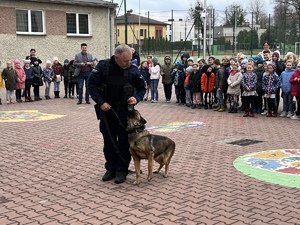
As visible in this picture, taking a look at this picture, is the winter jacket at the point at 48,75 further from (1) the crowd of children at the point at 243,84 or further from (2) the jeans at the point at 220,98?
(2) the jeans at the point at 220,98

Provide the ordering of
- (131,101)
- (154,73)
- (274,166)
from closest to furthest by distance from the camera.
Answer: (131,101), (274,166), (154,73)

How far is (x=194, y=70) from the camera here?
48.5ft

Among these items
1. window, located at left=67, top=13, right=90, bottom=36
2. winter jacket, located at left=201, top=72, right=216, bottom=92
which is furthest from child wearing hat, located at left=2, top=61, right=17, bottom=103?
window, located at left=67, top=13, right=90, bottom=36

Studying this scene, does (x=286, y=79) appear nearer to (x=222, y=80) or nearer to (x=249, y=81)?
(x=249, y=81)

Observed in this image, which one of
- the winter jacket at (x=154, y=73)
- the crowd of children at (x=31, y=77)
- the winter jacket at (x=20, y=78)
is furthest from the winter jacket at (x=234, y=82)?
the winter jacket at (x=20, y=78)

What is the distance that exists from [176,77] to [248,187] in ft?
32.7

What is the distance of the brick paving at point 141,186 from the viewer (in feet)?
16.2

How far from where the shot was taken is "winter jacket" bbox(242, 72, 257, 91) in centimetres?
1269

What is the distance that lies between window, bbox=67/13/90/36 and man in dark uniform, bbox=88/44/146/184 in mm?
23457

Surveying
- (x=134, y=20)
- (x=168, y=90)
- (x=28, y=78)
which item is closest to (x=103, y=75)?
(x=168, y=90)

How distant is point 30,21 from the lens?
2689 cm

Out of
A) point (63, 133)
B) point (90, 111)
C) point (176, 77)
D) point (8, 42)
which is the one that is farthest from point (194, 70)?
point (8, 42)

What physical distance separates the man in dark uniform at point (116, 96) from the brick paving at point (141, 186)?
490 mm

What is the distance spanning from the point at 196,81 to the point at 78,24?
1680cm
